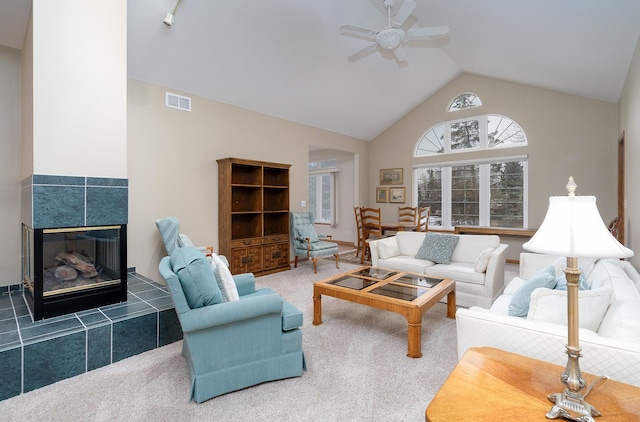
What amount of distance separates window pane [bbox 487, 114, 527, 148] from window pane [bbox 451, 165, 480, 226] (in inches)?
22.9

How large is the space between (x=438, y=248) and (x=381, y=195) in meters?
3.78

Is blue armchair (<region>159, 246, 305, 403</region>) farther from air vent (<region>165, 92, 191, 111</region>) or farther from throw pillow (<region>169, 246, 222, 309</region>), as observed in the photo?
air vent (<region>165, 92, 191, 111</region>)

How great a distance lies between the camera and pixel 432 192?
23.4 feet

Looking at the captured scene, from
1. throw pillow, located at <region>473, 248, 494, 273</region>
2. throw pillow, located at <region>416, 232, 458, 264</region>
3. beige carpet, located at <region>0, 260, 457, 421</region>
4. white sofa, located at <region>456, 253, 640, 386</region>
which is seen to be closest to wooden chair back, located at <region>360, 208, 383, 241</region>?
throw pillow, located at <region>416, 232, 458, 264</region>

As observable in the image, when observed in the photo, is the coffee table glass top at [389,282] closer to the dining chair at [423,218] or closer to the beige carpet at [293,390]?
the beige carpet at [293,390]

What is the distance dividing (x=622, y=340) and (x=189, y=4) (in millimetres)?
4326

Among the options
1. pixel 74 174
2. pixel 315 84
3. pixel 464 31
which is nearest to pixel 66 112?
pixel 74 174

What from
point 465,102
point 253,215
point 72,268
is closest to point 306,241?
point 253,215

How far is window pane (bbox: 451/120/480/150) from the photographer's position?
650 cm

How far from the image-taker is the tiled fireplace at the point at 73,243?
8.03 ft

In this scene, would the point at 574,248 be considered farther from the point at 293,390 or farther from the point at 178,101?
the point at 178,101

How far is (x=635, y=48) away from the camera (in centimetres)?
317

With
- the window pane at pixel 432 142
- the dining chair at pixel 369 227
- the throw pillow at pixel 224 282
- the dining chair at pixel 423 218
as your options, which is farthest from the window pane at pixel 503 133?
the throw pillow at pixel 224 282

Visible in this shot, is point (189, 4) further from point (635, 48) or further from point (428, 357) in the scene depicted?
point (635, 48)
